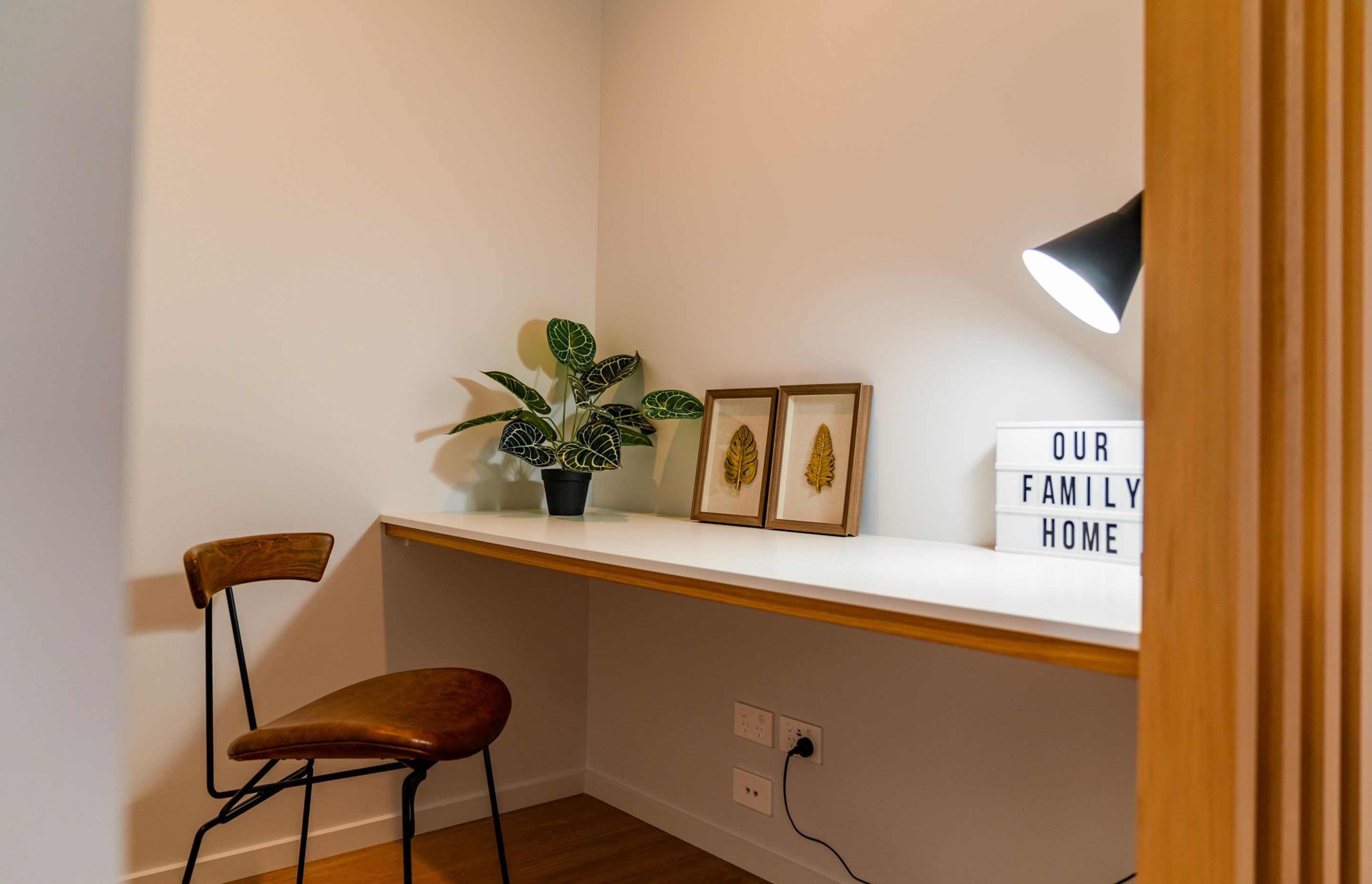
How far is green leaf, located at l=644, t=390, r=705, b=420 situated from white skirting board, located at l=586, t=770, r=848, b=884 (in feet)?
3.38

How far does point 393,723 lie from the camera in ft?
4.57

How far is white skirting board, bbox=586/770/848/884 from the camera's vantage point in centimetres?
182

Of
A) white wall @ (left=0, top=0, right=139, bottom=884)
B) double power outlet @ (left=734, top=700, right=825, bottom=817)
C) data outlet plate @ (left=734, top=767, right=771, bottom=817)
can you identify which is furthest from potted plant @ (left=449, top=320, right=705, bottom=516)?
white wall @ (left=0, top=0, right=139, bottom=884)

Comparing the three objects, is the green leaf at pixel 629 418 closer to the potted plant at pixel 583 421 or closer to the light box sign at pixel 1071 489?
the potted plant at pixel 583 421

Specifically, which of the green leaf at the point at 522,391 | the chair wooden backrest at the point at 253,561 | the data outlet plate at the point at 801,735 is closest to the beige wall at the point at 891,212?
the green leaf at the point at 522,391

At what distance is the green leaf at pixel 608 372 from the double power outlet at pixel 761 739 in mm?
917

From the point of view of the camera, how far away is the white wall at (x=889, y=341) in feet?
4.63

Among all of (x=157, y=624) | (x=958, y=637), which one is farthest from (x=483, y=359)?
(x=958, y=637)

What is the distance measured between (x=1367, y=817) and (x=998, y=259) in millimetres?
1082

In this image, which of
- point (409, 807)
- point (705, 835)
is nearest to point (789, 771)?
point (705, 835)

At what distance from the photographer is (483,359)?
2.31 metres

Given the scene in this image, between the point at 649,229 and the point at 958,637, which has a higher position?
the point at 649,229

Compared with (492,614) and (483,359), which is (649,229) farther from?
(492,614)

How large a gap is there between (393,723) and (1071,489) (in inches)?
48.2
